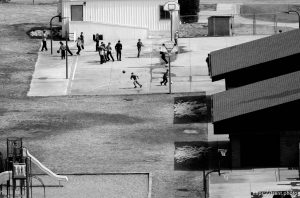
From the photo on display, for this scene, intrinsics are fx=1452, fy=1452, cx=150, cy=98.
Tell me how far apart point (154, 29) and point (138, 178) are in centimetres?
4586

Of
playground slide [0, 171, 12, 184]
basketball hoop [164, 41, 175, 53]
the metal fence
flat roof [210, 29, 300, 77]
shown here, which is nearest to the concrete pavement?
basketball hoop [164, 41, 175, 53]

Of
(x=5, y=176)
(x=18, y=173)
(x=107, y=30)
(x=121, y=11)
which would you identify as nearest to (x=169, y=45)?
(x=107, y=30)

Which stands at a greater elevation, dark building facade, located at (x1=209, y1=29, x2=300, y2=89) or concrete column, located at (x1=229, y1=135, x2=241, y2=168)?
dark building facade, located at (x1=209, y1=29, x2=300, y2=89)

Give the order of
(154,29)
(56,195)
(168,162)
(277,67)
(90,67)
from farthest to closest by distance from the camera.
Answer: (154,29) → (90,67) → (277,67) → (168,162) → (56,195)

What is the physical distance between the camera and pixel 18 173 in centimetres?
8606

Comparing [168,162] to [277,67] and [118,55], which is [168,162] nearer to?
[277,67]

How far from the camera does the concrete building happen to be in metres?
134

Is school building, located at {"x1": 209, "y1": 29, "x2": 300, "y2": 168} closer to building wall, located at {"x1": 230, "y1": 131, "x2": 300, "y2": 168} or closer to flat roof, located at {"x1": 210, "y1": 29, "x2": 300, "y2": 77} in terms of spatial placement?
building wall, located at {"x1": 230, "y1": 131, "x2": 300, "y2": 168}

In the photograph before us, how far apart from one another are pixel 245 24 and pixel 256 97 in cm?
4355

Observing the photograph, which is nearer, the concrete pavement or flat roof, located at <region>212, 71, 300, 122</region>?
flat roof, located at <region>212, 71, 300, 122</region>

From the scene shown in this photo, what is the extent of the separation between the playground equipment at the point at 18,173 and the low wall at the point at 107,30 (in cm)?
4156

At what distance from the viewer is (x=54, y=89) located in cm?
11688

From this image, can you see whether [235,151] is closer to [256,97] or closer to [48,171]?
[256,97]

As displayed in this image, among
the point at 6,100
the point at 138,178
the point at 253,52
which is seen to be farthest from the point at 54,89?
the point at 138,178
